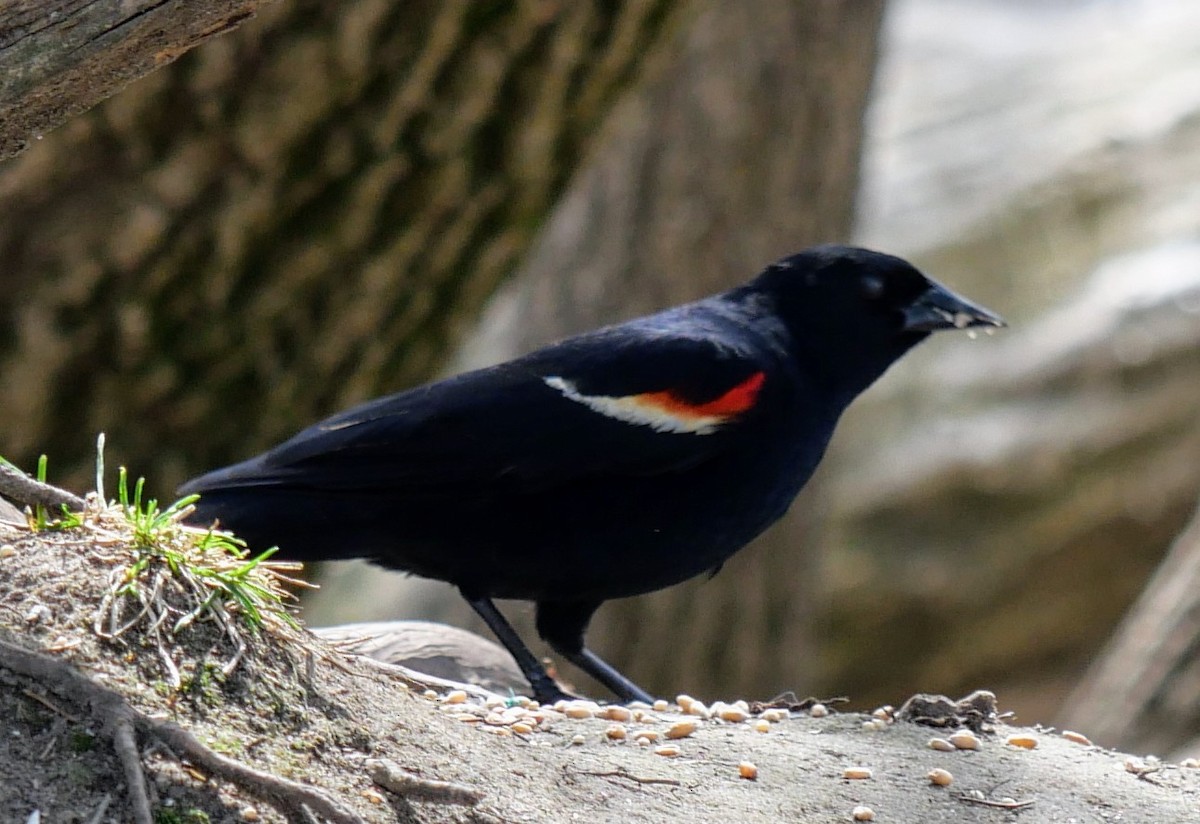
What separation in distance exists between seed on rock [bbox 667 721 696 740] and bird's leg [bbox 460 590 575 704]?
3.06 ft

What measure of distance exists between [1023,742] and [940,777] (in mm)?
398

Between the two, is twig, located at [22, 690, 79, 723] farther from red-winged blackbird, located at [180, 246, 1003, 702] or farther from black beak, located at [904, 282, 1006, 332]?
black beak, located at [904, 282, 1006, 332]

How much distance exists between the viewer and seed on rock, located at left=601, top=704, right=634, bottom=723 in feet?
8.95

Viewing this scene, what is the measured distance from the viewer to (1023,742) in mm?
2887

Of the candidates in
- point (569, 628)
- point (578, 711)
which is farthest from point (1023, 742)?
point (569, 628)

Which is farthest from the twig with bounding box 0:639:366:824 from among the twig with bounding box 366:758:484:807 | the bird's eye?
the bird's eye

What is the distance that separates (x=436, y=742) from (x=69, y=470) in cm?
244

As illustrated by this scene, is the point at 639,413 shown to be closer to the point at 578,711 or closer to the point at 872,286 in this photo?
the point at 872,286

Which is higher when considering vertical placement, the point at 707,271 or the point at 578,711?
the point at 707,271

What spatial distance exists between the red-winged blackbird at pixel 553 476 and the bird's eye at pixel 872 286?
50cm

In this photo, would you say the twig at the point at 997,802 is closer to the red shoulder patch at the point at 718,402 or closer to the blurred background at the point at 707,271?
the red shoulder patch at the point at 718,402

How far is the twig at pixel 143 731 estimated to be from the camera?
184cm

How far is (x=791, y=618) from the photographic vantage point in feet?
22.2

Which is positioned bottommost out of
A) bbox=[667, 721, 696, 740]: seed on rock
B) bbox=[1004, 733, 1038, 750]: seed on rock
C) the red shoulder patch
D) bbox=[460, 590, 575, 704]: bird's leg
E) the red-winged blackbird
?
bbox=[667, 721, 696, 740]: seed on rock
